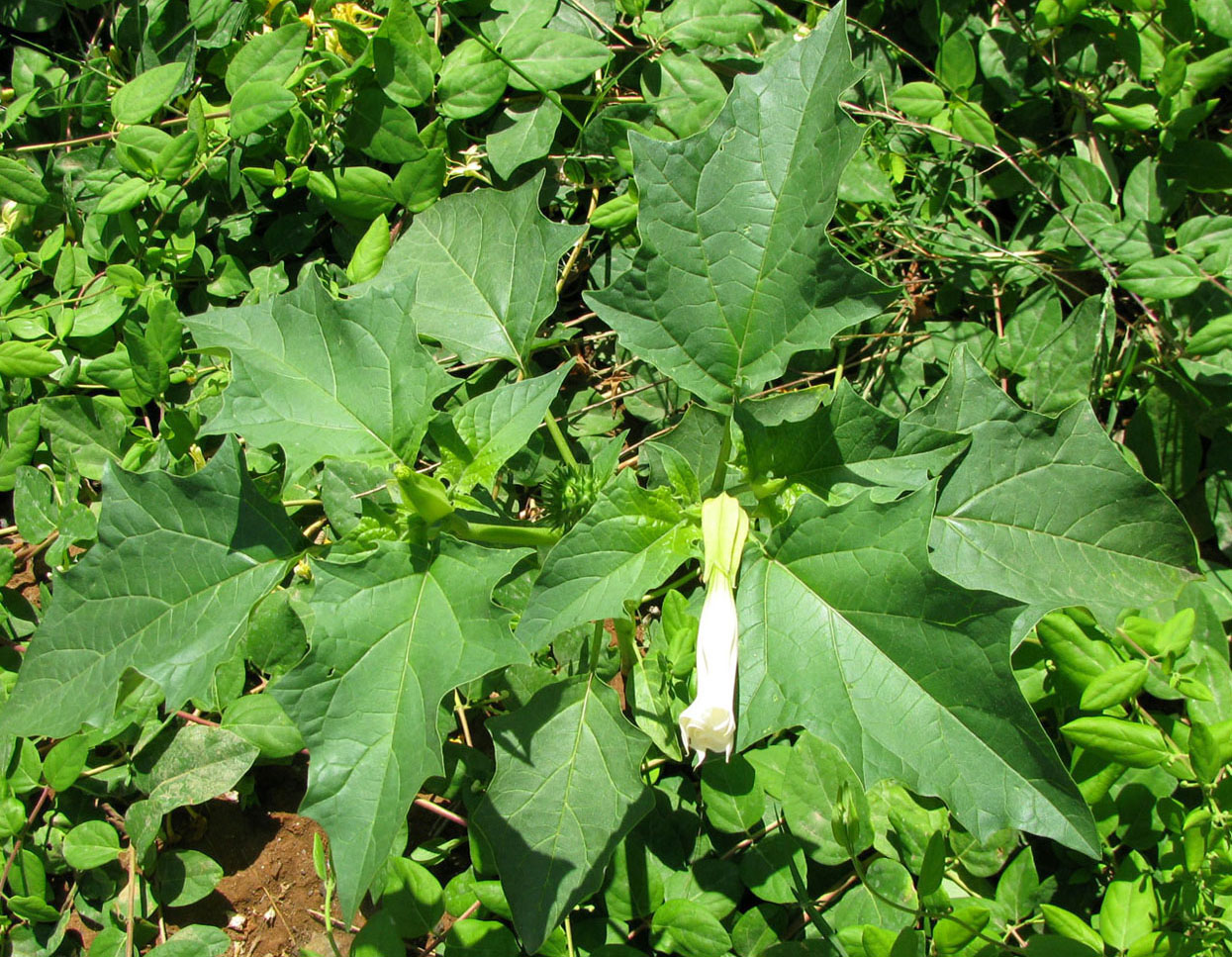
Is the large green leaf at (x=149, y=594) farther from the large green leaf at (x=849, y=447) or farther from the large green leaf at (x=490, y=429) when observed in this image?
the large green leaf at (x=849, y=447)

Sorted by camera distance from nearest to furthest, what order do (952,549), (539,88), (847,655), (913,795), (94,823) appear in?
(847,655) < (952,549) < (913,795) < (94,823) < (539,88)

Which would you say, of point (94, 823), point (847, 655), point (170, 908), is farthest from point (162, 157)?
point (847, 655)

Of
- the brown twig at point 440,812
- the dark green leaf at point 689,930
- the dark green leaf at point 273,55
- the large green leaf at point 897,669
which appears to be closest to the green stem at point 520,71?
the dark green leaf at point 273,55

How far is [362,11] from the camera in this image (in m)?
2.69

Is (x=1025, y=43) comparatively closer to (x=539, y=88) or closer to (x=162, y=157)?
(x=539, y=88)

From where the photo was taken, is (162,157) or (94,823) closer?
(94,823)

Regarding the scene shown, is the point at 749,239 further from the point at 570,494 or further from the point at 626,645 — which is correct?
the point at 626,645

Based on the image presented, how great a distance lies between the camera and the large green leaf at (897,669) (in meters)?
1.36

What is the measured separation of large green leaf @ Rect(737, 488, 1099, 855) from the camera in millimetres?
1364

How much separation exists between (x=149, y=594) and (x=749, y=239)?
1.31m

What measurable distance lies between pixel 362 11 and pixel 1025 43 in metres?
1.87

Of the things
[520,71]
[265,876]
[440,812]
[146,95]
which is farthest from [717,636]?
[146,95]

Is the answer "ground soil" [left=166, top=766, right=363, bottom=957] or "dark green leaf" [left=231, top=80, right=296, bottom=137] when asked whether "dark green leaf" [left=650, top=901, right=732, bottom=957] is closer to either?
"ground soil" [left=166, top=766, right=363, bottom=957]

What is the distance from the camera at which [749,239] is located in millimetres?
1747
